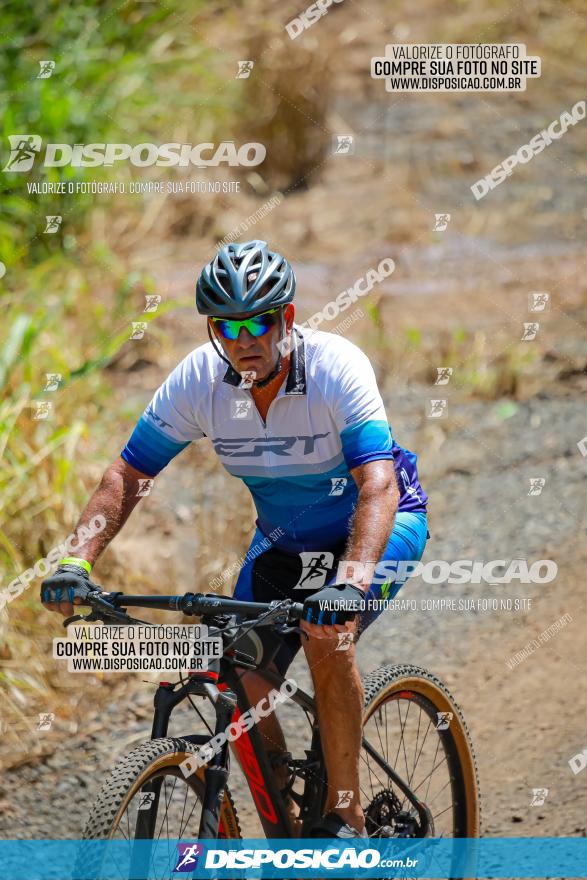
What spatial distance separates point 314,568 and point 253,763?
657 millimetres

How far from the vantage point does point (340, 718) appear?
3.54 meters

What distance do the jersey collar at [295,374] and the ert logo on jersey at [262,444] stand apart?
157mm

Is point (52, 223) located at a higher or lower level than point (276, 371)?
higher

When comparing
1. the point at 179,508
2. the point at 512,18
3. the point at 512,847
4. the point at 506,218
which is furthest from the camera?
the point at 512,18

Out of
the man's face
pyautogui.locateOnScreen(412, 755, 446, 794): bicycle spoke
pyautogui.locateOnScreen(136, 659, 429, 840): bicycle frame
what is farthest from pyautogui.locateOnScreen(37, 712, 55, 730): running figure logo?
the man's face

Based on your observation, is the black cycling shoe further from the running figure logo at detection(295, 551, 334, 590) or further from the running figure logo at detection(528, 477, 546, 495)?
the running figure logo at detection(528, 477, 546, 495)

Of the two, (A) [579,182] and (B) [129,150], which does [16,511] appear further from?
(A) [579,182]

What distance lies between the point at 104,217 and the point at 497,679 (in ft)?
17.2

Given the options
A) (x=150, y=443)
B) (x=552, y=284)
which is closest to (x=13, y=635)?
(x=150, y=443)

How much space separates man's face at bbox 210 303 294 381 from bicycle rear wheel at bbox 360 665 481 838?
1.16m

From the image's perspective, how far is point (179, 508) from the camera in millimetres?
7234

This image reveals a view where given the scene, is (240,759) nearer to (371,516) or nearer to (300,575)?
(300,575)

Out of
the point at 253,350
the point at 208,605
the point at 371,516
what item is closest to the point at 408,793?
the point at 371,516

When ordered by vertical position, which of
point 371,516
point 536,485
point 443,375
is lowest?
point 371,516
